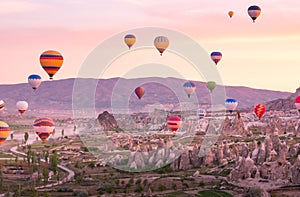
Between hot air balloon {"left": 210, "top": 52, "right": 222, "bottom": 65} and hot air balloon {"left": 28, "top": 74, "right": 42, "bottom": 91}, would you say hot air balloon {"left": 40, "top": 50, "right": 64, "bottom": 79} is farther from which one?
hot air balloon {"left": 210, "top": 52, "right": 222, "bottom": 65}

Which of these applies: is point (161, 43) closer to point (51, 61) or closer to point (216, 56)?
point (216, 56)

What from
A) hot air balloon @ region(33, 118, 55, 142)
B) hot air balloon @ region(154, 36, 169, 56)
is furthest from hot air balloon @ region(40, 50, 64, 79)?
hot air balloon @ region(154, 36, 169, 56)

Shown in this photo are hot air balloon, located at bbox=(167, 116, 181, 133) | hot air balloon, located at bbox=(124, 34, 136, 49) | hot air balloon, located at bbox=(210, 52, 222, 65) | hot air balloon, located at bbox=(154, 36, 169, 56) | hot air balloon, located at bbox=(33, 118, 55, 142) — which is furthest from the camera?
hot air balloon, located at bbox=(210, 52, 222, 65)

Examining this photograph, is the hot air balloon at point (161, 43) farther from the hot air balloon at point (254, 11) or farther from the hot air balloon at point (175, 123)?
the hot air balloon at point (254, 11)

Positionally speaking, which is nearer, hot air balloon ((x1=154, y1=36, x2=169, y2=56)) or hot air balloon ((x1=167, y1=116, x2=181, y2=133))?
hot air balloon ((x1=167, y1=116, x2=181, y2=133))

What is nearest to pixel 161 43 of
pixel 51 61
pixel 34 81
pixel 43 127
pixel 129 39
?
pixel 129 39

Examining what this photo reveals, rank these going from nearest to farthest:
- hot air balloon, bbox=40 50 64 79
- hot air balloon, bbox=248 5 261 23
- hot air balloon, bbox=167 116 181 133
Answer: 1. hot air balloon, bbox=40 50 64 79
2. hot air balloon, bbox=167 116 181 133
3. hot air balloon, bbox=248 5 261 23
